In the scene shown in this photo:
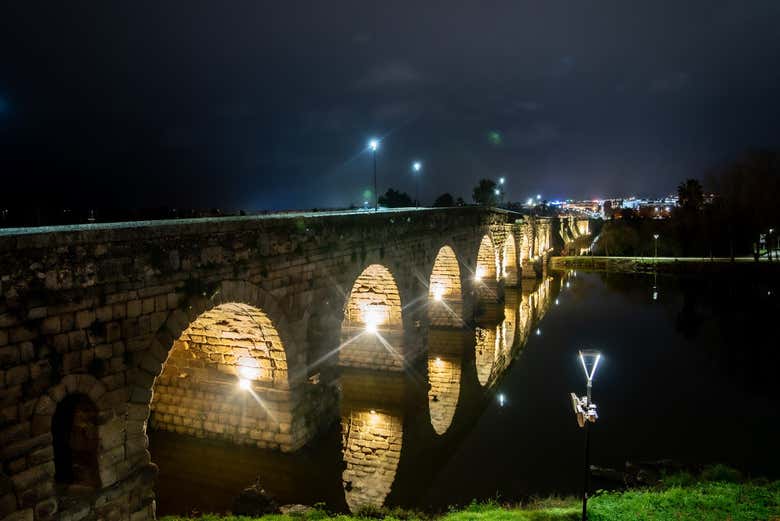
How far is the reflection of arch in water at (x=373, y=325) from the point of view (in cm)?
1859

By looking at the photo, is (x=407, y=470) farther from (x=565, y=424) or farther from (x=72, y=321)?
(x=72, y=321)

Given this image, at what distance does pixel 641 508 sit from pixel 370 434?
7066mm

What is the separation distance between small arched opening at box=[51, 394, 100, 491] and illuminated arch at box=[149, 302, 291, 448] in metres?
4.00

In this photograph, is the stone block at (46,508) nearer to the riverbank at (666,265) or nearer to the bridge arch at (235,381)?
the bridge arch at (235,381)

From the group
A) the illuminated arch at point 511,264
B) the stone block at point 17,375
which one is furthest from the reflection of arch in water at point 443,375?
the illuminated arch at point 511,264

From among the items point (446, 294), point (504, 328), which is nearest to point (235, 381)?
point (446, 294)

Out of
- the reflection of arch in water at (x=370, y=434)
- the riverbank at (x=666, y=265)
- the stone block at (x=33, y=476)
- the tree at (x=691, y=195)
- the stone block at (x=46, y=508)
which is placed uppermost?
the tree at (x=691, y=195)

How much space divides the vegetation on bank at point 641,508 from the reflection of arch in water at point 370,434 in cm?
104

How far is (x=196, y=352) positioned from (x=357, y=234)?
5.22 m

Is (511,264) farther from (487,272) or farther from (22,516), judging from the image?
(22,516)

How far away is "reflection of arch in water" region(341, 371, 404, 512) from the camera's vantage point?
11.8 meters

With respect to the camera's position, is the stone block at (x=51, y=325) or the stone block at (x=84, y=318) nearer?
the stone block at (x=51, y=325)

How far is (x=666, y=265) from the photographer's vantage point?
49.5m

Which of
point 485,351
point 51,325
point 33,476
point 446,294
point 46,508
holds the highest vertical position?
point 51,325
